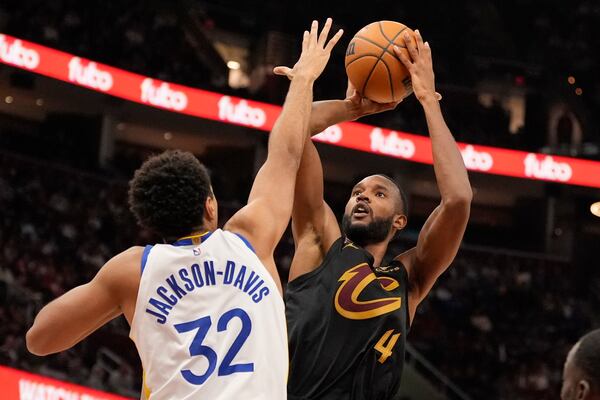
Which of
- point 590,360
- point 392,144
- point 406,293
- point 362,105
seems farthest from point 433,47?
point 590,360

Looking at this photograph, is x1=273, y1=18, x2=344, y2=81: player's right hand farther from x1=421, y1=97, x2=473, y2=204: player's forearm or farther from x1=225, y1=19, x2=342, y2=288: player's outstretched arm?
x1=421, y1=97, x2=473, y2=204: player's forearm

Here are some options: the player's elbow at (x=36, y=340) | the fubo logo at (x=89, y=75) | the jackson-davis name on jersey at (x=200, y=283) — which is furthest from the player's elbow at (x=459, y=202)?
the fubo logo at (x=89, y=75)

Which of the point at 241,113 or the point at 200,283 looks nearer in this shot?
the point at 200,283

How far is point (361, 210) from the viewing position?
12.1ft

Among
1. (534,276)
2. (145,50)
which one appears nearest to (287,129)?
(145,50)

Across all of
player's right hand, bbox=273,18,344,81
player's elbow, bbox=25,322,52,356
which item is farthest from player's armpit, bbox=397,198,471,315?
player's elbow, bbox=25,322,52,356

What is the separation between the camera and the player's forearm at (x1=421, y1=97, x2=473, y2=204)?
349 cm

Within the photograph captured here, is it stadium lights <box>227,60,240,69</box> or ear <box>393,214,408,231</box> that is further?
stadium lights <box>227,60,240,69</box>

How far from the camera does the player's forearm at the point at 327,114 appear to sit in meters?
3.59

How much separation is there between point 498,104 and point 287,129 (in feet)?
53.1

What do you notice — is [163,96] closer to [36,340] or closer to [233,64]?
[233,64]

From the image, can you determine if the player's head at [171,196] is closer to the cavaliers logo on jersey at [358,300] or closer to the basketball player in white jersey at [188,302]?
the basketball player in white jersey at [188,302]

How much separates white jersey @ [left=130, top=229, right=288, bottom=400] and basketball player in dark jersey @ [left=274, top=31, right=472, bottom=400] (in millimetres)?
855

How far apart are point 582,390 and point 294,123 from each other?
1283 mm
